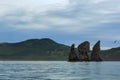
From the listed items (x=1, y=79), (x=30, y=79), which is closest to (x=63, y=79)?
(x=30, y=79)

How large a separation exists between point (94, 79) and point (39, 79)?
12.1 metres

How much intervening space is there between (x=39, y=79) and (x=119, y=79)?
17.4 metres

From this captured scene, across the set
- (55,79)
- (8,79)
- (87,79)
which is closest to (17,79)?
(8,79)

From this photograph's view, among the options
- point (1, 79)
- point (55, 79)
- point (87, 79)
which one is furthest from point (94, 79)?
point (1, 79)

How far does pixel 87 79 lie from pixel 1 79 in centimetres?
1898

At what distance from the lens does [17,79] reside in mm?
91375

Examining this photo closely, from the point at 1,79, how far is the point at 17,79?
351 cm

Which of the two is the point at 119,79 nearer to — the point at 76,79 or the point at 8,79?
the point at 76,79

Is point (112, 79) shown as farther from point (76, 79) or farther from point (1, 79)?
point (1, 79)

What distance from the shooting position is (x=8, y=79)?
299ft

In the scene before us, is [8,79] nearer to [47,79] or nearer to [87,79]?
[47,79]

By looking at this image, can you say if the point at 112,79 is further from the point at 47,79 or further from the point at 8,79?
the point at 8,79

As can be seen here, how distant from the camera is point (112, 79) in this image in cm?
8988

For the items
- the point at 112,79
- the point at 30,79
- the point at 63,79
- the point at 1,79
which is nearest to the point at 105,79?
the point at 112,79
